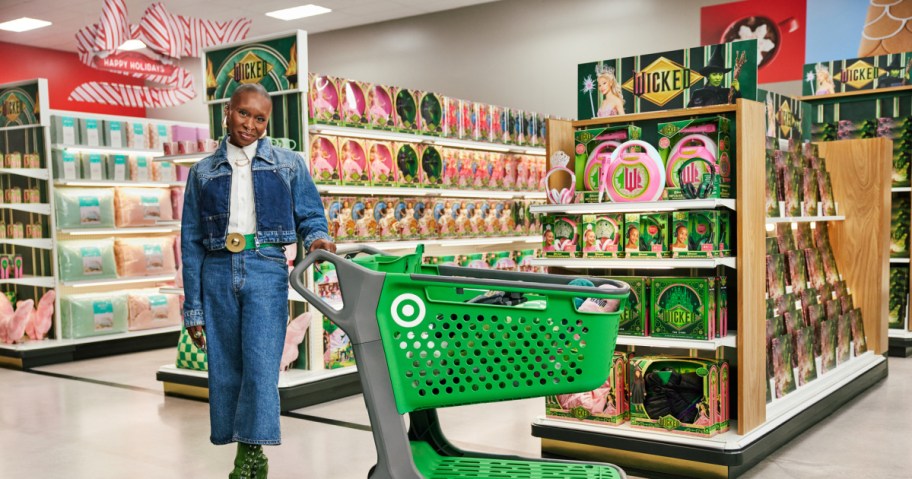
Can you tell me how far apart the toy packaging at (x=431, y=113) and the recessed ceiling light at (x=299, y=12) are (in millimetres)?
5067

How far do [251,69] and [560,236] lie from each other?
262 cm

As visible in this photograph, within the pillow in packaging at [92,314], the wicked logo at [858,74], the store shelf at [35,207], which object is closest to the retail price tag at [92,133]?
the store shelf at [35,207]

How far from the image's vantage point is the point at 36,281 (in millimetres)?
6773

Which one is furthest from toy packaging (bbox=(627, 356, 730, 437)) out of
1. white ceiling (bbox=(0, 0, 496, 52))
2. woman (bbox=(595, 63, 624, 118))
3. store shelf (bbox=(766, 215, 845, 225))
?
white ceiling (bbox=(0, 0, 496, 52))

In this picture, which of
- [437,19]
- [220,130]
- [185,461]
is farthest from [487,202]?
[437,19]

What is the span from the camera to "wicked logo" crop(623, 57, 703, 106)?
362cm

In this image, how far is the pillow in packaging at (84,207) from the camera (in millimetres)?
6832

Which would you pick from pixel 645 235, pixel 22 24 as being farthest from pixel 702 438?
pixel 22 24

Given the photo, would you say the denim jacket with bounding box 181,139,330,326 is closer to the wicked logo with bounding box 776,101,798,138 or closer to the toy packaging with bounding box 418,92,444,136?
the wicked logo with bounding box 776,101,798,138

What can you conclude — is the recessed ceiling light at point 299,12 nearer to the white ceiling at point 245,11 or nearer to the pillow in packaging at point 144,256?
the white ceiling at point 245,11

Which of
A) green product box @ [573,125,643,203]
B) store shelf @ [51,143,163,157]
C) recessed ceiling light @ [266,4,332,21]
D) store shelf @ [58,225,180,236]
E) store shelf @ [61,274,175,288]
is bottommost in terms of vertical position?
store shelf @ [61,274,175,288]

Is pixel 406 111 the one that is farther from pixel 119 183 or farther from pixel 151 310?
pixel 151 310

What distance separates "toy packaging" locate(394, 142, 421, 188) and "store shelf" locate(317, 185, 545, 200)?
0.05 metres

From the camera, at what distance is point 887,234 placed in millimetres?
5410
